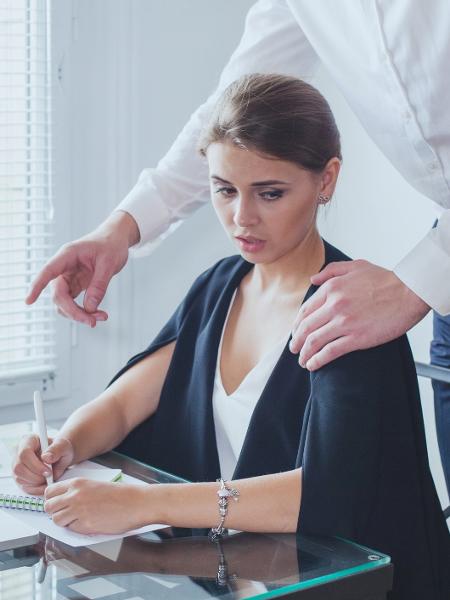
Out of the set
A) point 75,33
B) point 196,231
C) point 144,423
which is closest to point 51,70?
point 75,33

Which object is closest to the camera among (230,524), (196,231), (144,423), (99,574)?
(99,574)

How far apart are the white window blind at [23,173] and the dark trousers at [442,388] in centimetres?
134

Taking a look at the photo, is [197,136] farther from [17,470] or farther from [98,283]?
[17,470]

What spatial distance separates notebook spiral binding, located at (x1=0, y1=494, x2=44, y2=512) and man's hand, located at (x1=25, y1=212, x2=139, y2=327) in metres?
0.39

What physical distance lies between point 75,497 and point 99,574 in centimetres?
17

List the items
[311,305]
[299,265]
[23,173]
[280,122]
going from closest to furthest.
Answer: [311,305] → [280,122] → [299,265] → [23,173]

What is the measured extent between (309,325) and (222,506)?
0.33 metres

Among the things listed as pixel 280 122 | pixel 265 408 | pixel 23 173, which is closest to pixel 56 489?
pixel 265 408

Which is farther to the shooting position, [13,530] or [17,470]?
[17,470]

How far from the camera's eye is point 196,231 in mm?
3369

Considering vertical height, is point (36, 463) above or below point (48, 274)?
below

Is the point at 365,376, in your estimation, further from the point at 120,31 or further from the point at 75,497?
the point at 120,31

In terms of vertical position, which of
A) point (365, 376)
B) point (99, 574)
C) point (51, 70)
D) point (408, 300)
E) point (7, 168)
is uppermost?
point (51, 70)

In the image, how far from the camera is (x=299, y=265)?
5.95 feet
